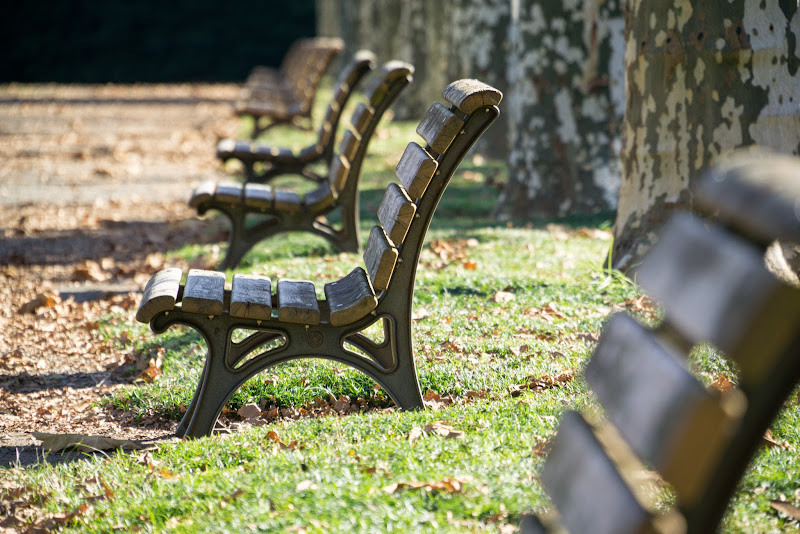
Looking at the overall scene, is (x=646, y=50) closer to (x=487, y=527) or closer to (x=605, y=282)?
(x=605, y=282)

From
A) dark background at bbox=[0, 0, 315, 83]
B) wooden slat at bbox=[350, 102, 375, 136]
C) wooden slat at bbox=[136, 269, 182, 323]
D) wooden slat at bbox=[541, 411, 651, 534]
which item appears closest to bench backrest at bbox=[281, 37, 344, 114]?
wooden slat at bbox=[350, 102, 375, 136]

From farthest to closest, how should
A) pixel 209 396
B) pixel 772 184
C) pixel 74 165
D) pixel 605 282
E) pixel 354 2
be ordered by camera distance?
pixel 354 2 < pixel 74 165 < pixel 605 282 < pixel 209 396 < pixel 772 184

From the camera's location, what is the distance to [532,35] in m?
7.50

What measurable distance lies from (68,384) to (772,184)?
3.64m

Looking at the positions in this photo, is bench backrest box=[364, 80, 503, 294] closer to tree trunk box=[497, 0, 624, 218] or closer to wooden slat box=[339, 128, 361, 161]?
wooden slat box=[339, 128, 361, 161]

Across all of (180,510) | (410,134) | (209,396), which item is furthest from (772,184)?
(410,134)

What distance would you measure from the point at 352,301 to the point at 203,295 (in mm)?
529

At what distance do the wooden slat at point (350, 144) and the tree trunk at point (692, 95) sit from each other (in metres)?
1.59

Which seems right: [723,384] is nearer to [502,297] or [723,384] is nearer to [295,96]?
[502,297]

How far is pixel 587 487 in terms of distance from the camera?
5.30 feet

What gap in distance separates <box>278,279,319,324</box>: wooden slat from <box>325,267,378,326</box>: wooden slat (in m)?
0.07

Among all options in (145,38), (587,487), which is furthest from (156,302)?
(145,38)

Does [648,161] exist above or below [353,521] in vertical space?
above

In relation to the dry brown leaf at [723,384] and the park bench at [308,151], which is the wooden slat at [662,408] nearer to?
the dry brown leaf at [723,384]
